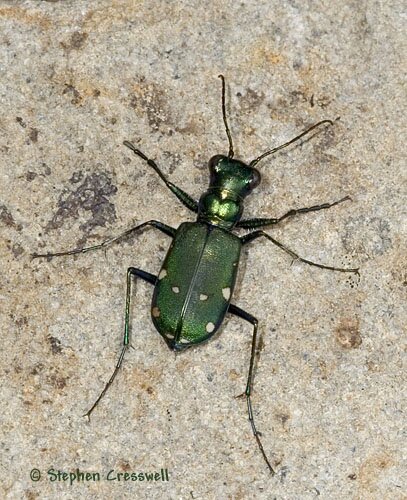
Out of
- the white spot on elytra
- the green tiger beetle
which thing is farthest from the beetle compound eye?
the white spot on elytra

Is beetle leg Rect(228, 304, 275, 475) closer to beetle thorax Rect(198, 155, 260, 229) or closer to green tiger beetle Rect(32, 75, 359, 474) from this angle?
green tiger beetle Rect(32, 75, 359, 474)

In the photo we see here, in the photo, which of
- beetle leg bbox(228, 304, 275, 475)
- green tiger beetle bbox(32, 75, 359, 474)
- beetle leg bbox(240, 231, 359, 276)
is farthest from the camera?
beetle leg bbox(240, 231, 359, 276)

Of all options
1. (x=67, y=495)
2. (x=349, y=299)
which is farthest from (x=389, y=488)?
(x=67, y=495)

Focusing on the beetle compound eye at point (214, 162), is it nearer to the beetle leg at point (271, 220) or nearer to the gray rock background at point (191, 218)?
the gray rock background at point (191, 218)

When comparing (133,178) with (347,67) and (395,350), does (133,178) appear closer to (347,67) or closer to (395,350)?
(347,67)

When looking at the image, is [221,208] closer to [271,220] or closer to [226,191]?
[226,191]

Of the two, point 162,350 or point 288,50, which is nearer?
point 162,350
